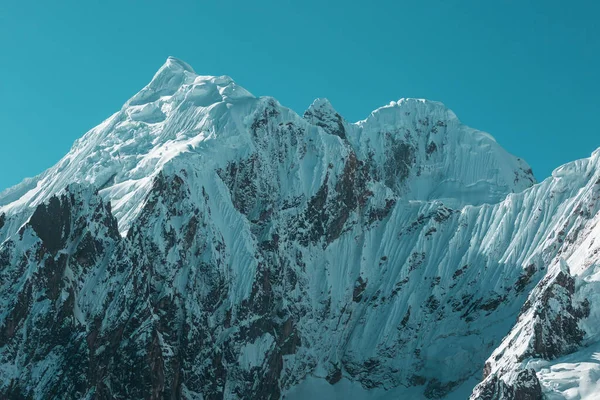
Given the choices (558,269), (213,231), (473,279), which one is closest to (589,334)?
(558,269)

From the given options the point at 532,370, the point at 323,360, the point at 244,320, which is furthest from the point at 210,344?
the point at 532,370

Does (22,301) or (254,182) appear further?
(254,182)

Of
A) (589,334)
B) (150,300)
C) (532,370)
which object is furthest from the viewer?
(150,300)

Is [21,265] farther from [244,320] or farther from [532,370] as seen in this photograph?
[532,370]

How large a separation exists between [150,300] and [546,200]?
68.4m

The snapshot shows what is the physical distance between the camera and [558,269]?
486 ft

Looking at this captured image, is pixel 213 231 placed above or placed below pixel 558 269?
above

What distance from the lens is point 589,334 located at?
470 ft

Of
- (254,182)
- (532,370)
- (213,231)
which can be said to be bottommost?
(532,370)

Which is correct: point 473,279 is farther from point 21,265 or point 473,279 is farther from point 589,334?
point 21,265

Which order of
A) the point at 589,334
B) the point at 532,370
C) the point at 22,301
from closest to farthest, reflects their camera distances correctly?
the point at 532,370 < the point at 589,334 < the point at 22,301

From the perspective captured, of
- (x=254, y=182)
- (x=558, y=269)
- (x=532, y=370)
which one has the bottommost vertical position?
(x=532, y=370)

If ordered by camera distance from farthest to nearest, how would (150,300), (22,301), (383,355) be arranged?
(383,355), (150,300), (22,301)

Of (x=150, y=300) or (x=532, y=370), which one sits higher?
(x=150, y=300)
